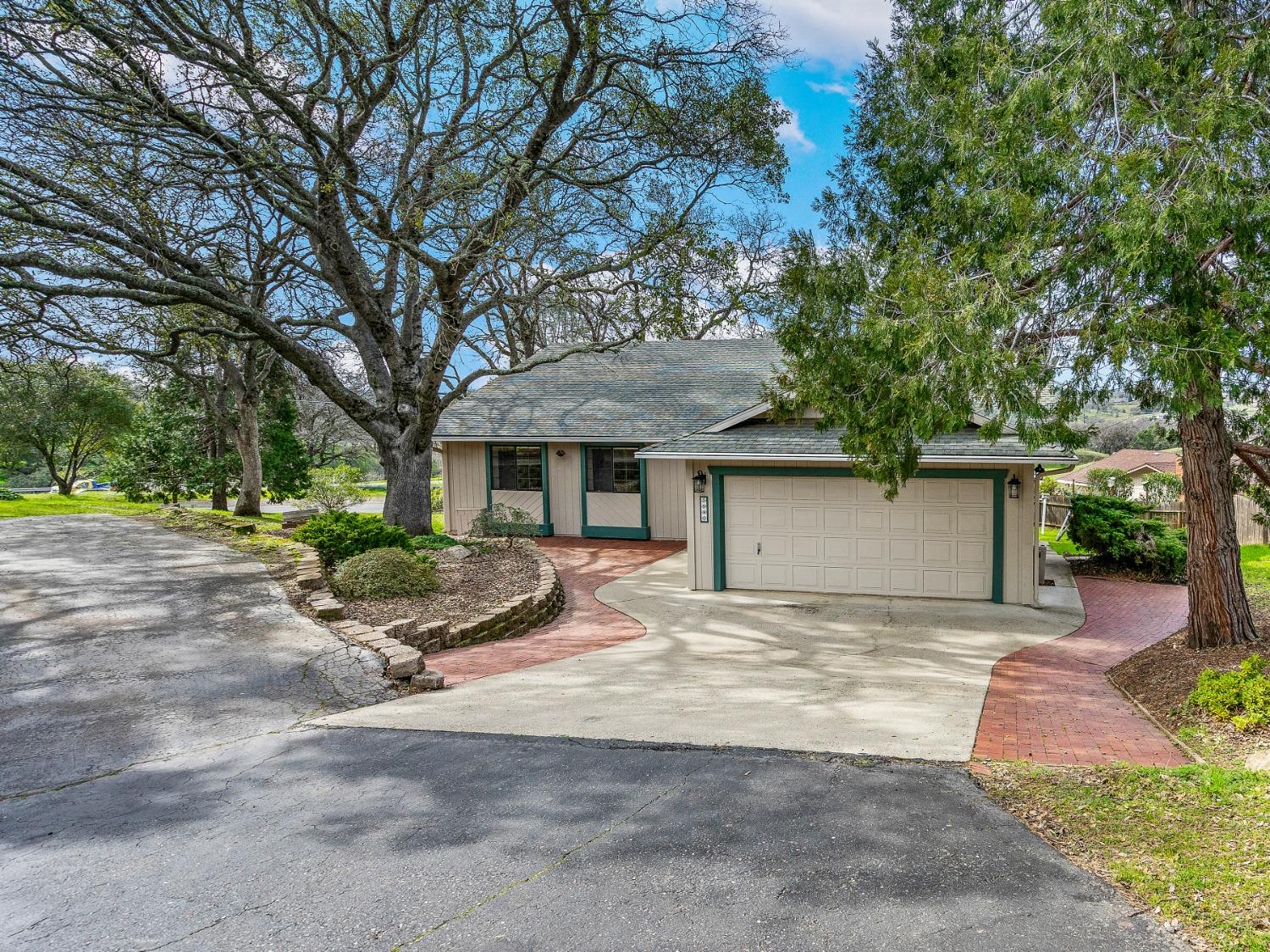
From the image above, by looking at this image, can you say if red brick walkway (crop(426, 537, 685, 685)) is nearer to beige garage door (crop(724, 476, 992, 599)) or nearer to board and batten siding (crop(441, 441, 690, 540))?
board and batten siding (crop(441, 441, 690, 540))

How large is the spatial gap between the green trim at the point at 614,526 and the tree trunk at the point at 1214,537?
11370mm

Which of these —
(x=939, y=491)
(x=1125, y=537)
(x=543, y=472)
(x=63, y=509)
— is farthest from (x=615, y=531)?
(x=63, y=509)

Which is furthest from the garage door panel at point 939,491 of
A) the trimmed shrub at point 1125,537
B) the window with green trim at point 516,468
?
the window with green trim at point 516,468

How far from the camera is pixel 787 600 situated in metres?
11.9

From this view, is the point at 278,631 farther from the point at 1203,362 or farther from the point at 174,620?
the point at 1203,362

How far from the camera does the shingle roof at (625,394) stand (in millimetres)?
18078

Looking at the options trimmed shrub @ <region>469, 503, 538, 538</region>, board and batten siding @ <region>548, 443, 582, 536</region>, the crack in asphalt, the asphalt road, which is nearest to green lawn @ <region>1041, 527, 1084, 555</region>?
board and batten siding @ <region>548, 443, 582, 536</region>

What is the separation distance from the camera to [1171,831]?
3.94 meters

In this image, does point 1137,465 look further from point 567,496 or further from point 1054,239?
point 1054,239

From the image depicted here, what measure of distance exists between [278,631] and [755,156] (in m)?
10.8

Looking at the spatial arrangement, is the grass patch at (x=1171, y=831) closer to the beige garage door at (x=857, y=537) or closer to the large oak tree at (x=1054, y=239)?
the large oak tree at (x=1054, y=239)

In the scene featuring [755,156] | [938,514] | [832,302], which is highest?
[755,156]

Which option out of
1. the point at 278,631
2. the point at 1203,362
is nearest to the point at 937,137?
the point at 1203,362

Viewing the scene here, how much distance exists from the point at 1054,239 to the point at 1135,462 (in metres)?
38.3
